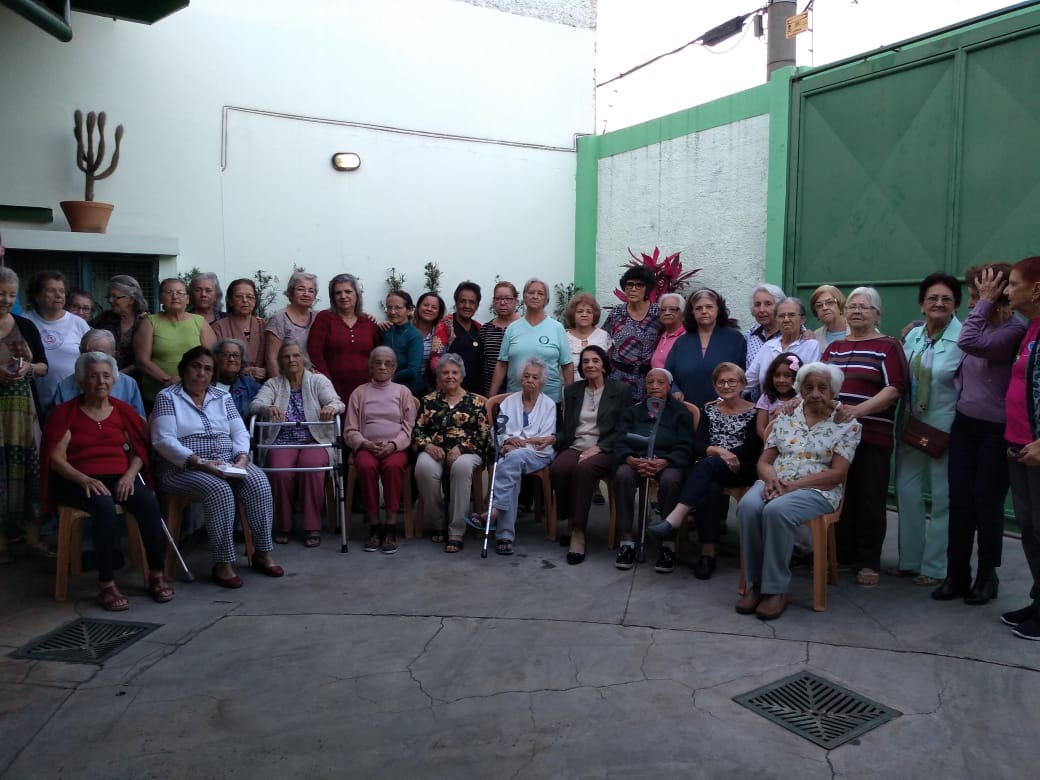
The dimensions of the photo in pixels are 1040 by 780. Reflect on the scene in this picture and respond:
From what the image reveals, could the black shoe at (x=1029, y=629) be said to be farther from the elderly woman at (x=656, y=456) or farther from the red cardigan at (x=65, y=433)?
the red cardigan at (x=65, y=433)

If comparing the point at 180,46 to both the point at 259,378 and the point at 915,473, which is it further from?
the point at 915,473

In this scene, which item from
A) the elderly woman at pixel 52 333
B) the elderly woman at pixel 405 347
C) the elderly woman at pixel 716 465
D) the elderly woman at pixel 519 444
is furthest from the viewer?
the elderly woman at pixel 405 347

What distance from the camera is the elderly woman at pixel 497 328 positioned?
5734 mm

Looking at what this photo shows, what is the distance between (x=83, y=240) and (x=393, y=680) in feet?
17.3

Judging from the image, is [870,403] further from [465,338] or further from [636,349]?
[465,338]

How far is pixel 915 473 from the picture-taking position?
4219 millimetres

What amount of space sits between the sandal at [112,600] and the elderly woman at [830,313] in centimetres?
375

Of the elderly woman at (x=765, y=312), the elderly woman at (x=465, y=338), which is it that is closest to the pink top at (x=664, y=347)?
the elderly woman at (x=765, y=312)

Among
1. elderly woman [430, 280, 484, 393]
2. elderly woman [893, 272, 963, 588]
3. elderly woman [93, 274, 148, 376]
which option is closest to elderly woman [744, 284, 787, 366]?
elderly woman [893, 272, 963, 588]

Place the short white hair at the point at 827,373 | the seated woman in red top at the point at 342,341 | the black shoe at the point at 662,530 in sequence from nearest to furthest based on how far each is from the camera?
the short white hair at the point at 827,373
the black shoe at the point at 662,530
the seated woman in red top at the point at 342,341

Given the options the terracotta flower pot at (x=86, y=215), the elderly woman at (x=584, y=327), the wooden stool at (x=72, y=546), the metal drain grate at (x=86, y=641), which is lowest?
the metal drain grate at (x=86, y=641)

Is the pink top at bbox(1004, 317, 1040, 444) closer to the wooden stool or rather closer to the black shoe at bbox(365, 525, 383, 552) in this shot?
the black shoe at bbox(365, 525, 383, 552)

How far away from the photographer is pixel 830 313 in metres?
4.62

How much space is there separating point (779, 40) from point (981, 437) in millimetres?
7481
